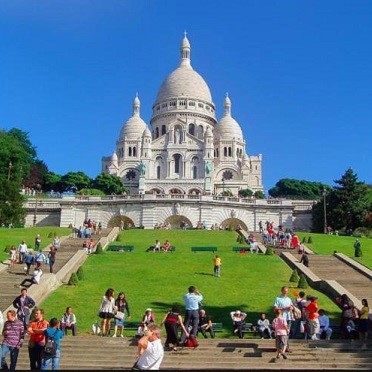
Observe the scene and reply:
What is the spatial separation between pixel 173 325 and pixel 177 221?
4385 centimetres

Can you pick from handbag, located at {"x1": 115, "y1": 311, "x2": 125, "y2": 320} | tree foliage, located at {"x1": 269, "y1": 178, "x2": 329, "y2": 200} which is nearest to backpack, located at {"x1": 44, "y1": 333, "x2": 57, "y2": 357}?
handbag, located at {"x1": 115, "y1": 311, "x2": 125, "y2": 320}

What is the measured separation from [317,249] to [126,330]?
20.4 meters

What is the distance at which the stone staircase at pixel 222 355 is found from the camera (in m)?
13.3

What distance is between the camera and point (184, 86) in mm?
113938

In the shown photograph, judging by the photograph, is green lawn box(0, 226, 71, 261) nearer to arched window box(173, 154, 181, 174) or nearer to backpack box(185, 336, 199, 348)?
backpack box(185, 336, 199, 348)

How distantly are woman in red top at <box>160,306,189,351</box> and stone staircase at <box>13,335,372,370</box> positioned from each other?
0.79 ft

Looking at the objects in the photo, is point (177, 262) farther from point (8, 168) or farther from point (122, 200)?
point (8, 168)

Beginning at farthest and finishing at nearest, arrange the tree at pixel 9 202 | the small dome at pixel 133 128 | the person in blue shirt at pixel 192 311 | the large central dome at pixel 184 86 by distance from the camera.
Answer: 1. the large central dome at pixel 184 86
2. the small dome at pixel 133 128
3. the tree at pixel 9 202
4. the person in blue shirt at pixel 192 311

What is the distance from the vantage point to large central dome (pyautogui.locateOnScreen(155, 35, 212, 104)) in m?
113

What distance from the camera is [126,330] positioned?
666 inches

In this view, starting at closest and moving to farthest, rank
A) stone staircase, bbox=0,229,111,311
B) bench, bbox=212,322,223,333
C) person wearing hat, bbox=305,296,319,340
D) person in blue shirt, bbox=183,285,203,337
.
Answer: person in blue shirt, bbox=183,285,203,337 → person wearing hat, bbox=305,296,319,340 → bench, bbox=212,322,223,333 → stone staircase, bbox=0,229,111,311

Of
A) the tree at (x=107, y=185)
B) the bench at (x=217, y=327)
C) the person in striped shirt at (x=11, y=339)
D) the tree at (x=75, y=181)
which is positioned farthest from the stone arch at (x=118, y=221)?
the person in striped shirt at (x=11, y=339)

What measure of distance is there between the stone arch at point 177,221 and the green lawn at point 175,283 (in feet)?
73.2

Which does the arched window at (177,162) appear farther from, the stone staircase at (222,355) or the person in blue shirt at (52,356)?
the person in blue shirt at (52,356)
